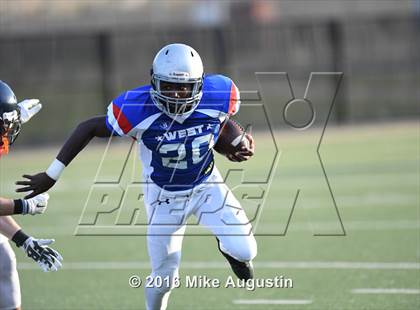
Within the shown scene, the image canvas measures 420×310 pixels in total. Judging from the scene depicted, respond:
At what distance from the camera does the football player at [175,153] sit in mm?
4953

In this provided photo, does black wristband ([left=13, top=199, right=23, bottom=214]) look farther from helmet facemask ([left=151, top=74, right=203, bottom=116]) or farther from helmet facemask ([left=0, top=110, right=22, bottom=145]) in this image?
helmet facemask ([left=151, top=74, right=203, bottom=116])

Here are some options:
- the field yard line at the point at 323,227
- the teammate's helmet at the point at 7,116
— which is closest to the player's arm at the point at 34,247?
the teammate's helmet at the point at 7,116

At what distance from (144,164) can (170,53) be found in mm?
751

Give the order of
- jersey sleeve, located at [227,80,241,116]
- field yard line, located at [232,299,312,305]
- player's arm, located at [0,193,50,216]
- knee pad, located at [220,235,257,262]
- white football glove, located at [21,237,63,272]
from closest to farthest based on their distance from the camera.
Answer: player's arm, located at [0,193,50,216] → white football glove, located at [21,237,63,272] → knee pad, located at [220,235,257,262] → jersey sleeve, located at [227,80,241,116] → field yard line, located at [232,299,312,305]

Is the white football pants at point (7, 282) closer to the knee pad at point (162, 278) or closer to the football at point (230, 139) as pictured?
the knee pad at point (162, 278)

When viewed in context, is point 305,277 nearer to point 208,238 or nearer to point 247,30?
point 208,238

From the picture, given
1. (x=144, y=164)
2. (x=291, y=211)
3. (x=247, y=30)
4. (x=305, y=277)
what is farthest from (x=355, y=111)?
(x=144, y=164)

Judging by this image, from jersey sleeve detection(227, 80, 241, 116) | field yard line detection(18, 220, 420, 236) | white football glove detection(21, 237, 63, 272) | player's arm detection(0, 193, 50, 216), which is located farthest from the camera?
field yard line detection(18, 220, 420, 236)

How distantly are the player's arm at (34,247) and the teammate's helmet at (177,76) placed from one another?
102 cm

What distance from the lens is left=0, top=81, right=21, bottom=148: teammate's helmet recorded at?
4613 mm

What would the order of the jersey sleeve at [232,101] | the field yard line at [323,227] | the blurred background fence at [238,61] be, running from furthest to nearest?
the blurred background fence at [238,61] < the field yard line at [323,227] < the jersey sleeve at [232,101]

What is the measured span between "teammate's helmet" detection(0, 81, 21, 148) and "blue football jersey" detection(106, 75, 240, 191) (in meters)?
0.58

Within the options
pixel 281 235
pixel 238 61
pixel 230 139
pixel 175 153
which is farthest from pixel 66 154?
pixel 238 61

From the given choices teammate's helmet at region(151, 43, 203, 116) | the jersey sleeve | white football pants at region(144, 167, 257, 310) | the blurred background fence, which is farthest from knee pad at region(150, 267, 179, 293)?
the blurred background fence
